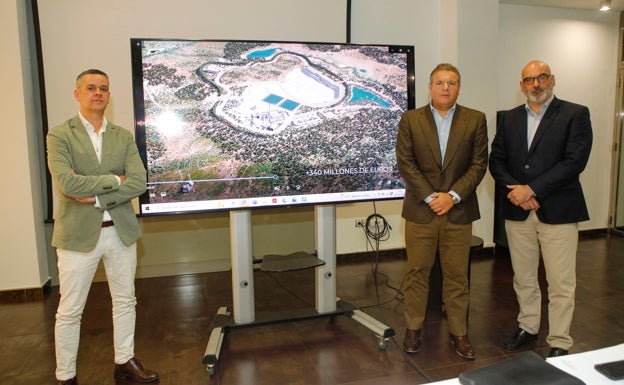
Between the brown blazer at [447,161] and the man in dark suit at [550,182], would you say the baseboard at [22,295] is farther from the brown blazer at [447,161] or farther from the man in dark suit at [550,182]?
the man in dark suit at [550,182]

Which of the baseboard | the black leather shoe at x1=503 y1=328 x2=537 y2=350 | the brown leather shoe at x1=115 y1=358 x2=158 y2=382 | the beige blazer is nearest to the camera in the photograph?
the beige blazer

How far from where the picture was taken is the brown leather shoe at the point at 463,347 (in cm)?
280

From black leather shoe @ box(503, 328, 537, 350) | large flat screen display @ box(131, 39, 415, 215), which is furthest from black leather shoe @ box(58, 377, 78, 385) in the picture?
black leather shoe @ box(503, 328, 537, 350)

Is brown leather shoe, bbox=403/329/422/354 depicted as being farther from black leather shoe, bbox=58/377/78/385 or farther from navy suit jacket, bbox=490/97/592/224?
black leather shoe, bbox=58/377/78/385

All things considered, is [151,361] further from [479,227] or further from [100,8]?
[479,227]

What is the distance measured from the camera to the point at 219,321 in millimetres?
3115

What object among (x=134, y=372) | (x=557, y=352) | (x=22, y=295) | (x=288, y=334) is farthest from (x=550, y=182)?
(x=22, y=295)

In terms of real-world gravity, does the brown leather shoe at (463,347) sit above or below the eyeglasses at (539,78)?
below

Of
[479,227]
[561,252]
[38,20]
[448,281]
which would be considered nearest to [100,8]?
[38,20]

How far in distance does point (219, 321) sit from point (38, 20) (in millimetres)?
2955

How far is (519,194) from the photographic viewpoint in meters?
2.71

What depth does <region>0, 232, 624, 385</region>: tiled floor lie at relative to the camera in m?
2.68

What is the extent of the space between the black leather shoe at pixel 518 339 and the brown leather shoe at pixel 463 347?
297mm

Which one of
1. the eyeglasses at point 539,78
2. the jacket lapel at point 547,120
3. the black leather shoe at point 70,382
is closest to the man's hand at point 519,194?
the jacket lapel at point 547,120
